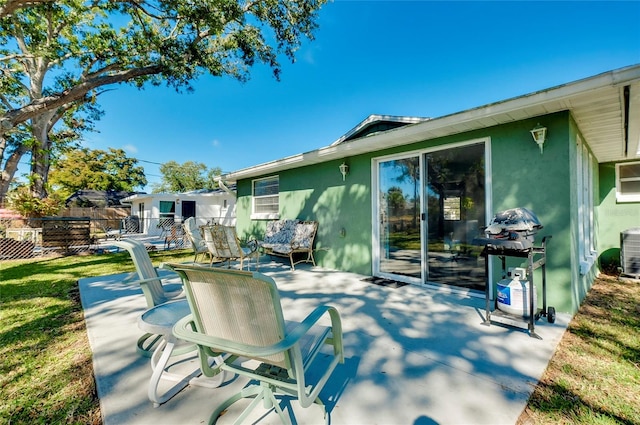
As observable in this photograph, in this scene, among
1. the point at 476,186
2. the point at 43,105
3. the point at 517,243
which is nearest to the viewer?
the point at 517,243

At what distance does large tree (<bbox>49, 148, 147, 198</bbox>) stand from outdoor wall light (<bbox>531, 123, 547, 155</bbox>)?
104ft

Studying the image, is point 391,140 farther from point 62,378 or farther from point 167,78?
point 167,78

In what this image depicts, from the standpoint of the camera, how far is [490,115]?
3361mm

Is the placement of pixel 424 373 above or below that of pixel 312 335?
below

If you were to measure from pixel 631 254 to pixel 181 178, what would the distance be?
43511 mm

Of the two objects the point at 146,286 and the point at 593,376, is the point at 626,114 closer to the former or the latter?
the point at 593,376

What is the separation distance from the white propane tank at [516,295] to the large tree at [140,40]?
28.7 feet

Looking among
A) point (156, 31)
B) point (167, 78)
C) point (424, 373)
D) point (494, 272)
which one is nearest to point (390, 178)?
point (494, 272)

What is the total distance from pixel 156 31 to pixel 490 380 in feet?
37.3

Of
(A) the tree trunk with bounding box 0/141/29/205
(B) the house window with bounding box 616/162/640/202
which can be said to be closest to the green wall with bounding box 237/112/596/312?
(B) the house window with bounding box 616/162/640/202

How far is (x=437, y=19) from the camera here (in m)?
7.58

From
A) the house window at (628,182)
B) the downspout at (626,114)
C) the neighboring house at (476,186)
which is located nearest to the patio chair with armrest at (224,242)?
the neighboring house at (476,186)

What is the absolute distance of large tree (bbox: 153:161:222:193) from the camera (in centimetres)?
3931

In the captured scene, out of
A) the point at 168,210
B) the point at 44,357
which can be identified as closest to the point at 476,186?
the point at 44,357
